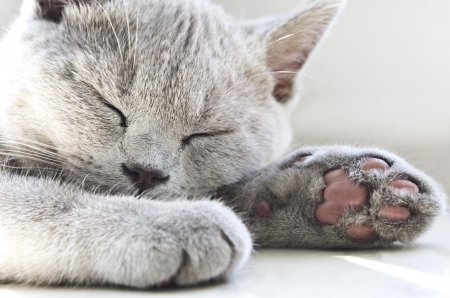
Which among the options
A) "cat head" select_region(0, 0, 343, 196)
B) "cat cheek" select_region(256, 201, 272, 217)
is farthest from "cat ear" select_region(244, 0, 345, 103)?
"cat cheek" select_region(256, 201, 272, 217)

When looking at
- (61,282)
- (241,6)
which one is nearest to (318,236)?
(61,282)

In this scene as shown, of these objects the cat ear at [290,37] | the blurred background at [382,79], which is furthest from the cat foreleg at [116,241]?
the blurred background at [382,79]

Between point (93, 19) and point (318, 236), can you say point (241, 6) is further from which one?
point (318, 236)

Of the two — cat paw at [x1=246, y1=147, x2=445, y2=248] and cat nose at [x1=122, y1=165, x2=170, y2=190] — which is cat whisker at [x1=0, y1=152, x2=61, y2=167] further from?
cat paw at [x1=246, y1=147, x2=445, y2=248]

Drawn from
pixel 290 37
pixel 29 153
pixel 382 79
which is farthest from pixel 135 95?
pixel 382 79

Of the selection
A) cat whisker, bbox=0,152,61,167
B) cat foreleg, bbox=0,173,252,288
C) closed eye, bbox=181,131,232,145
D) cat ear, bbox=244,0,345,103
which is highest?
cat ear, bbox=244,0,345,103

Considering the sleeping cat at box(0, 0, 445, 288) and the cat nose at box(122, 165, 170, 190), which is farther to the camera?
the cat nose at box(122, 165, 170, 190)

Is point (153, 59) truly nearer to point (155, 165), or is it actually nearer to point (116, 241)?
point (155, 165)
